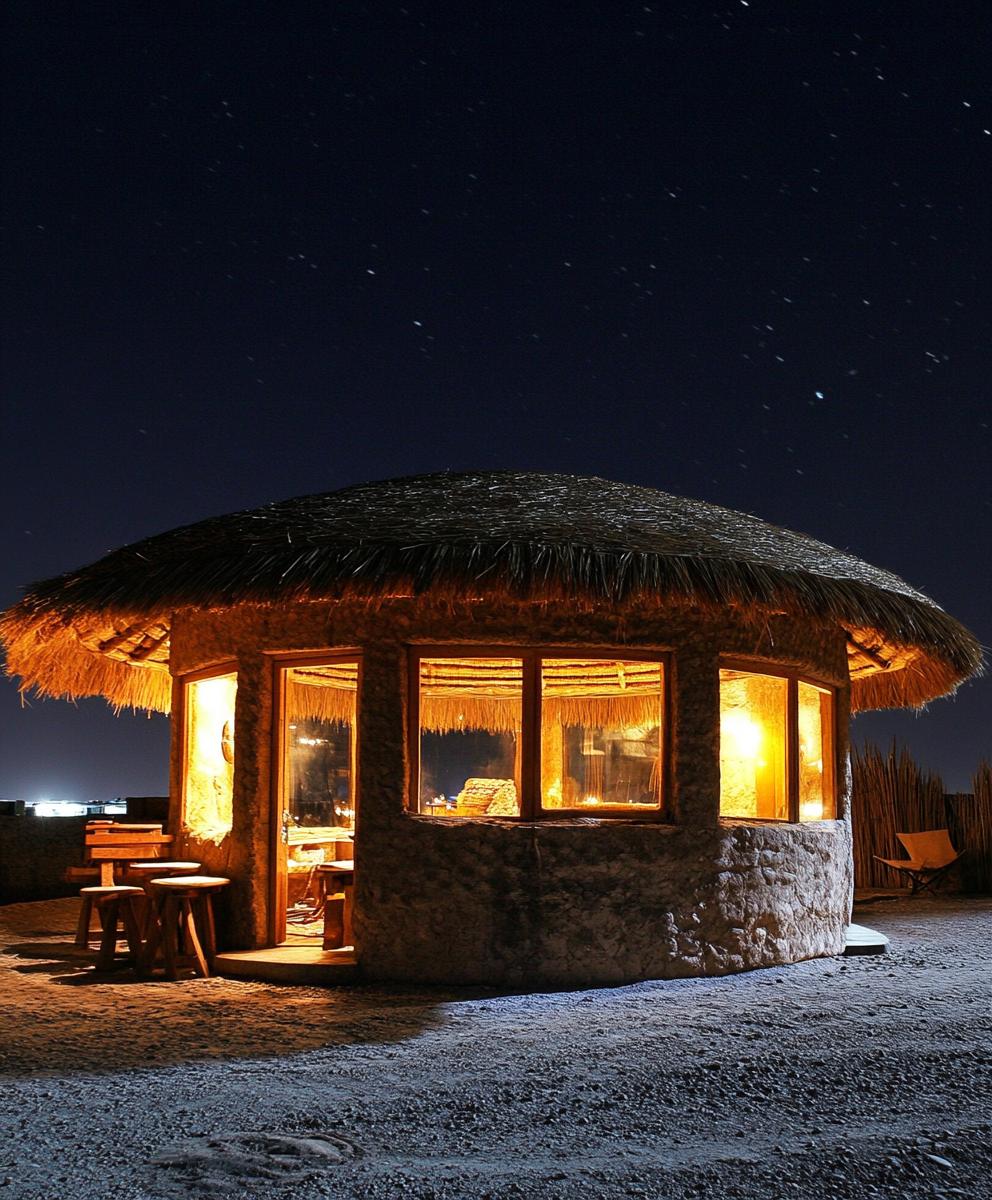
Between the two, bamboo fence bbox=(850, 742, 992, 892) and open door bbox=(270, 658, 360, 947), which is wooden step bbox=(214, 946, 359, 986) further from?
bamboo fence bbox=(850, 742, 992, 892)

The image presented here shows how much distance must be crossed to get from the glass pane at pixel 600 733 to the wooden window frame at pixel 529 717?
0.09 m

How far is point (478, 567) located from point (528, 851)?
1703mm

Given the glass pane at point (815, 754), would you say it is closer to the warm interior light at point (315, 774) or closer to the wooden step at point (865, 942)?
the wooden step at point (865, 942)

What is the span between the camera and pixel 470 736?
7523mm

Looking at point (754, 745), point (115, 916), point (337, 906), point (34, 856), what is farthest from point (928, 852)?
point (34, 856)

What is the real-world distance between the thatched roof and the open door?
84 centimetres

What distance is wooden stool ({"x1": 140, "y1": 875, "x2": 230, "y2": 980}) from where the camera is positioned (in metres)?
6.95

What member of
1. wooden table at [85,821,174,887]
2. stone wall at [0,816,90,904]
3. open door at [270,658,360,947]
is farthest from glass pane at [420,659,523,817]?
stone wall at [0,816,90,904]

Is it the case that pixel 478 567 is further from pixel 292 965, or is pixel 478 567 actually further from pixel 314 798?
pixel 314 798

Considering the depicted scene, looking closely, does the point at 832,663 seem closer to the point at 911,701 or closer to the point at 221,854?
the point at 911,701

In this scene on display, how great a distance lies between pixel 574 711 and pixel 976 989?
293 cm

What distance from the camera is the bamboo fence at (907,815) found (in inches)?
508

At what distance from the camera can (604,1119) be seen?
4.02 meters

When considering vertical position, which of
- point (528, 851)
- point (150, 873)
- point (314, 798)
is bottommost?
point (150, 873)
